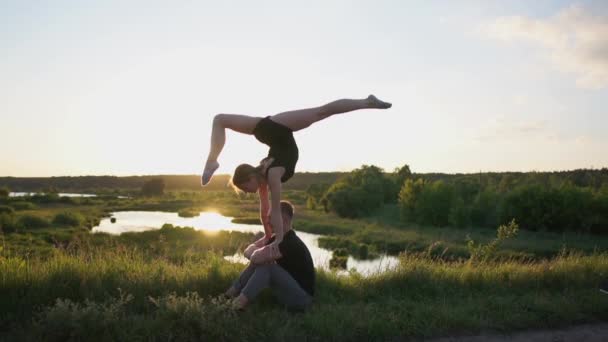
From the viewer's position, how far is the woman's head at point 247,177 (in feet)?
18.0

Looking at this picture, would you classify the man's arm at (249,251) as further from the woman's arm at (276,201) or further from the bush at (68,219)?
the bush at (68,219)

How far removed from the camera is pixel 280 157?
5.59 meters

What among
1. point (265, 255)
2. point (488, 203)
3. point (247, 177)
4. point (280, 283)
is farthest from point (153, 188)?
point (247, 177)

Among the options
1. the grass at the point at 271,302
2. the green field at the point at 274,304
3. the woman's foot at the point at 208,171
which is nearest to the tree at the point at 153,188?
the grass at the point at 271,302

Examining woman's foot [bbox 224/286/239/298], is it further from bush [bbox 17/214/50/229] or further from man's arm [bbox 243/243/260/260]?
bush [bbox 17/214/50/229]

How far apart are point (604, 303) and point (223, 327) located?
549cm

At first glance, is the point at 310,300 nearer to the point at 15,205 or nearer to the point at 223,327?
the point at 223,327

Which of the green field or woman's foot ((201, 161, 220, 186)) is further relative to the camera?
woman's foot ((201, 161, 220, 186))

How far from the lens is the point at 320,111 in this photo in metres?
5.79

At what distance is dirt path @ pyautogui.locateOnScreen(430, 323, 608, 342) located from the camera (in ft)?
18.3

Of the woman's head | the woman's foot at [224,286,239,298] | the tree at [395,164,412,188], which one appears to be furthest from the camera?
the tree at [395,164,412,188]

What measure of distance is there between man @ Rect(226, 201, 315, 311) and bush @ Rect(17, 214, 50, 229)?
4195 cm

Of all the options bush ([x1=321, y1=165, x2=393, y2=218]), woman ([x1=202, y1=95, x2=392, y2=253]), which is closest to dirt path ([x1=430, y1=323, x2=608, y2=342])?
woman ([x1=202, y1=95, x2=392, y2=253])

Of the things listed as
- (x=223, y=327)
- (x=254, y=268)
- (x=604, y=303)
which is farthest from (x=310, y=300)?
(x=604, y=303)
